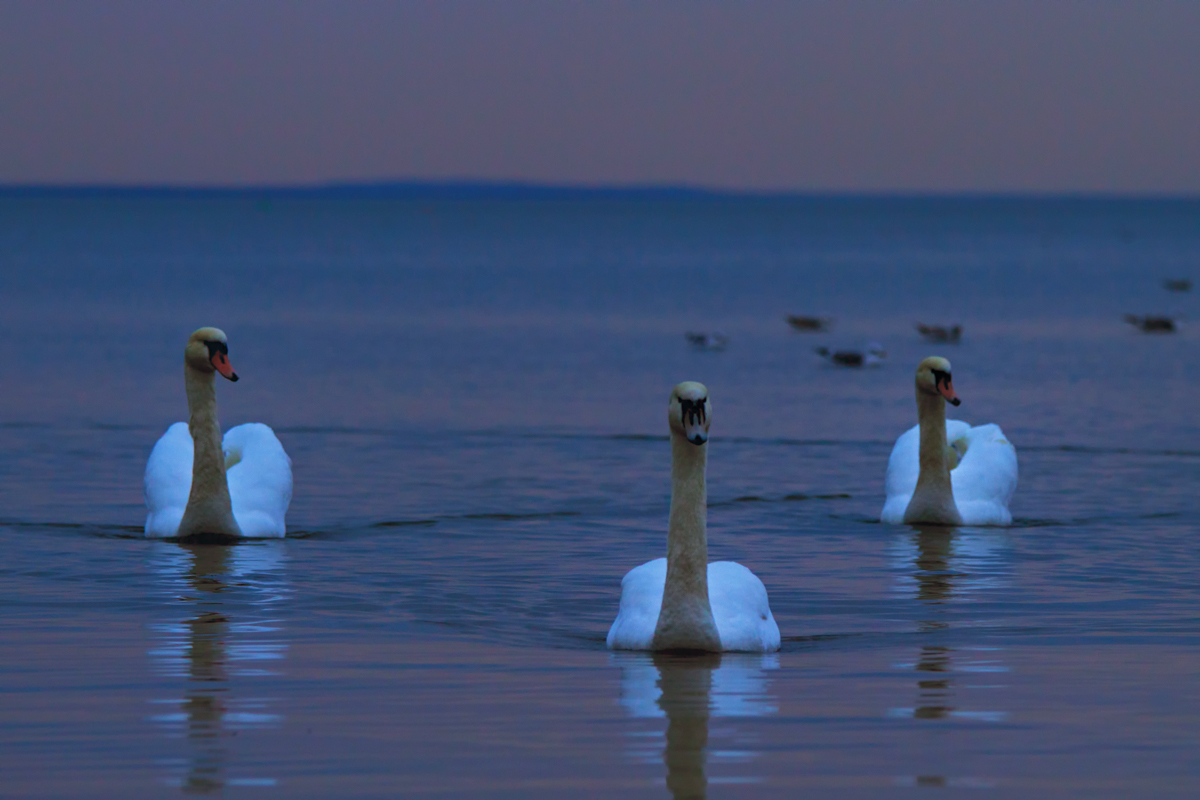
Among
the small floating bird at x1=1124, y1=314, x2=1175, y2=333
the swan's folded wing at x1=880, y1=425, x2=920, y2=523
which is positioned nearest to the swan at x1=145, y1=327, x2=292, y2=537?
the swan's folded wing at x1=880, y1=425, x2=920, y2=523

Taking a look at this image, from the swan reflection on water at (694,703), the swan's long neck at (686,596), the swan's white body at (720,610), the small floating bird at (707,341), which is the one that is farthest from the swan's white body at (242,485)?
the small floating bird at (707,341)

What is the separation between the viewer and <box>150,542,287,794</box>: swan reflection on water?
775cm

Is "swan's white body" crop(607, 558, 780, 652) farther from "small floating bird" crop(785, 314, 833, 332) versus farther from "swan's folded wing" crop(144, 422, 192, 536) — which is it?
"small floating bird" crop(785, 314, 833, 332)

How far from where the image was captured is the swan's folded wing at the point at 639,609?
32.0 ft

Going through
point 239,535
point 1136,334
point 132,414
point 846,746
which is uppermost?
point 1136,334

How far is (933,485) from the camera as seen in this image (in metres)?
15.4

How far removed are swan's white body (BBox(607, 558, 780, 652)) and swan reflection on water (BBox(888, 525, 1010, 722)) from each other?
2.27 ft

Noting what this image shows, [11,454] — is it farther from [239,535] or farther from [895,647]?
[895,647]

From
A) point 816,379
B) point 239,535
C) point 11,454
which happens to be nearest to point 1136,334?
point 816,379

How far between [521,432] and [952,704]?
14.7 metres

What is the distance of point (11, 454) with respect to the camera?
1998 centimetres

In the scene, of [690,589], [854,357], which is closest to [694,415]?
[690,589]

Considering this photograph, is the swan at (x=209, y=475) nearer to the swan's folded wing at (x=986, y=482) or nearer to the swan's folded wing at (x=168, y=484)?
the swan's folded wing at (x=168, y=484)

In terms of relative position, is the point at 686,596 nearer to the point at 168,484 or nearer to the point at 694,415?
the point at 694,415
